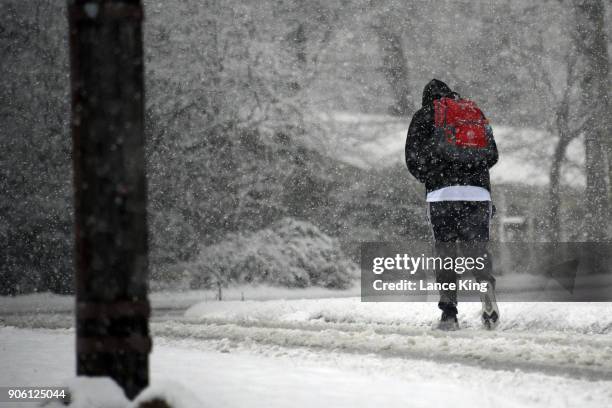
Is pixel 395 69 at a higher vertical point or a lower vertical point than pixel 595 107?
higher

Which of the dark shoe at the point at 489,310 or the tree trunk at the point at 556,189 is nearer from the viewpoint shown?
the dark shoe at the point at 489,310

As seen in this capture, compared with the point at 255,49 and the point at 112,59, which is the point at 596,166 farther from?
the point at 112,59

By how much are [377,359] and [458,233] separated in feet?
6.37

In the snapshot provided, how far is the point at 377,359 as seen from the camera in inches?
224

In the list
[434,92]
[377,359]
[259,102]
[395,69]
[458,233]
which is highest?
[395,69]

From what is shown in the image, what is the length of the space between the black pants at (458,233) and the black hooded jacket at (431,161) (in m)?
0.20

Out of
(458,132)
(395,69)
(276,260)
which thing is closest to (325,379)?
(458,132)

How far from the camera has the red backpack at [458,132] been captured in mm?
7102

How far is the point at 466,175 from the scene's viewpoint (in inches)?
283

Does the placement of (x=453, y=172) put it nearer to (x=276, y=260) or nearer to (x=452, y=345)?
(x=452, y=345)

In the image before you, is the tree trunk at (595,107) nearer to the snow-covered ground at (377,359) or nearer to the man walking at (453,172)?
the snow-covered ground at (377,359)

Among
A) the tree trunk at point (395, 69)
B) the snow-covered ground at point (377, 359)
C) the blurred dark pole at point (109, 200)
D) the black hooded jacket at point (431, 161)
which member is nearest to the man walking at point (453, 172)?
the black hooded jacket at point (431, 161)

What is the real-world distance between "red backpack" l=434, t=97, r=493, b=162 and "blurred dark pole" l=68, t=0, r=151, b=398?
14.2 feet

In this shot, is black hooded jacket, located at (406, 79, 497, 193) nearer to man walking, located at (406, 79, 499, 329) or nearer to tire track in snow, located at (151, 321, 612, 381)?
man walking, located at (406, 79, 499, 329)
